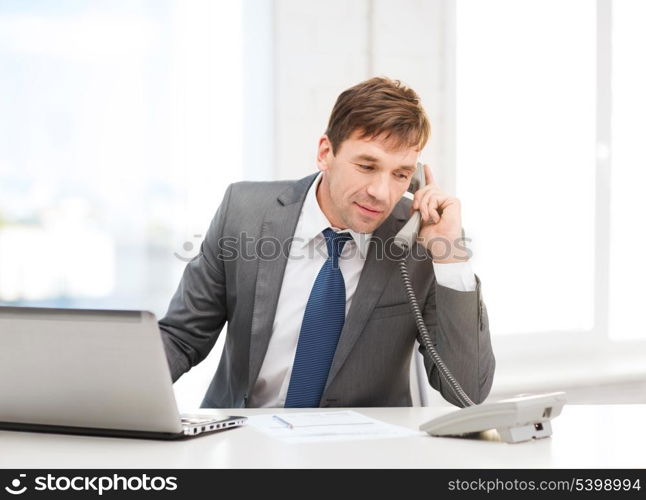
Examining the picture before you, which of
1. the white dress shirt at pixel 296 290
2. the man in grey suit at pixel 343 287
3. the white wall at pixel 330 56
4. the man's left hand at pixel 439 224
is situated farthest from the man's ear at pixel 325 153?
the white wall at pixel 330 56

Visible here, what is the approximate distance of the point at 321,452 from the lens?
116cm

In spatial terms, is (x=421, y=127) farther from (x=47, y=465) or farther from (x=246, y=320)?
(x=47, y=465)

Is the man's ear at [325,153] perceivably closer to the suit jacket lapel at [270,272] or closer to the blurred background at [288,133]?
the suit jacket lapel at [270,272]

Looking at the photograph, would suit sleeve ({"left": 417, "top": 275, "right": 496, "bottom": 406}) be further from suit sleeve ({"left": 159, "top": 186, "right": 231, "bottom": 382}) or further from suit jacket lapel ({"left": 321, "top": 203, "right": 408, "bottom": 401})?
suit sleeve ({"left": 159, "top": 186, "right": 231, "bottom": 382})

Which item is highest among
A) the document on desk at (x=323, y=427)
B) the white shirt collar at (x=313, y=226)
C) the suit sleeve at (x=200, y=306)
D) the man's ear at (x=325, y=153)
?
the man's ear at (x=325, y=153)

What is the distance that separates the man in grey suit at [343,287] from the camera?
1.77m

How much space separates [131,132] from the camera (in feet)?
8.67

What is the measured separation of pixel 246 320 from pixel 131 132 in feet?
3.39

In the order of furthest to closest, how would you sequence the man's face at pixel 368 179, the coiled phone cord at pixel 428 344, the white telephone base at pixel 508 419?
the man's face at pixel 368 179 → the coiled phone cord at pixel 428 344 → the white telephone base at pixel 508 419

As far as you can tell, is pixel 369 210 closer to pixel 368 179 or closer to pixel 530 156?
pixel 368 179

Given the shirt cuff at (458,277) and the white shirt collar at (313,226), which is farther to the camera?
the white shirt collar at (313,226)

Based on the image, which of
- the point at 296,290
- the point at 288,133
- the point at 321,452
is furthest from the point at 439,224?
the point at 288,133

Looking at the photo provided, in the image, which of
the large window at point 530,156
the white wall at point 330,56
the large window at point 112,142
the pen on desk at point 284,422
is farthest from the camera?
the large window at point 530,156

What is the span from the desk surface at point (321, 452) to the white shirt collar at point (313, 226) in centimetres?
67
